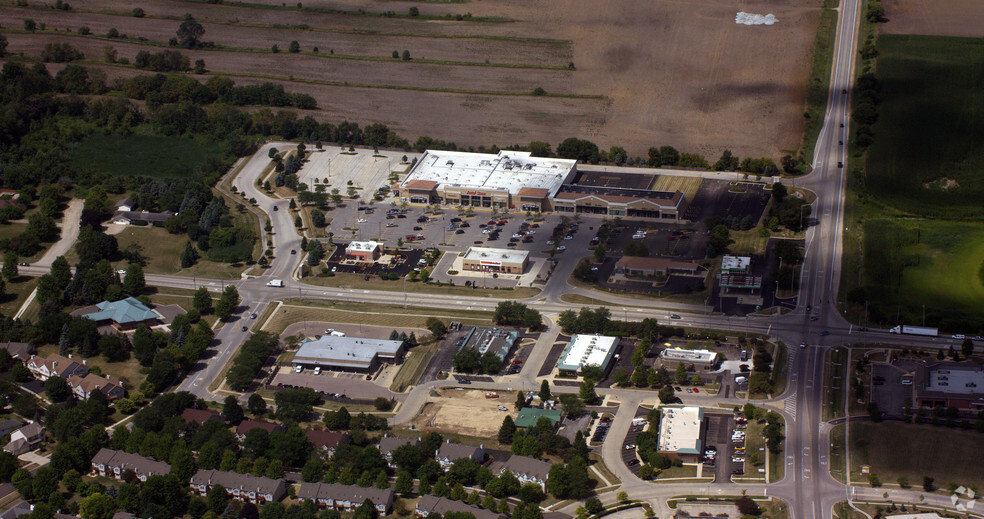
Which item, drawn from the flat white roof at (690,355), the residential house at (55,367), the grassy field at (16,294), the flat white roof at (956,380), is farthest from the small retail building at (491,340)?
the grassy field at (16,294)

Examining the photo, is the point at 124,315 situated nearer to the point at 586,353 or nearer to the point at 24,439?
the point at 24,439

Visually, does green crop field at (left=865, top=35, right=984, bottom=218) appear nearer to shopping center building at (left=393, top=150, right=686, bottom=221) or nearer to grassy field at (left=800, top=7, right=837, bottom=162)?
grassy field at (left=800, top=7, right=837, bottom=162)

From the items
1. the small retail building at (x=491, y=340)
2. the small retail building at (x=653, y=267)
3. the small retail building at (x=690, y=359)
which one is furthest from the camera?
the small retail building at (x=653, y=267)

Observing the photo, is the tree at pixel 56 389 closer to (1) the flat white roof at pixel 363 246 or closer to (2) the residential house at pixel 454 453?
(2) the residential house at pixel 454 453

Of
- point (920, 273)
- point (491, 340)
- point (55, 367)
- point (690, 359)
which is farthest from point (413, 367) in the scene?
point (920, 273)

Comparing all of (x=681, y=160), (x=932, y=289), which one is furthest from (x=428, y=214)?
(x=932, y=289)

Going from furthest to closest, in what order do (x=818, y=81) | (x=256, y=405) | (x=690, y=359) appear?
(x=818, y=81) < (x=690, y=359) < (x=256, y=405)

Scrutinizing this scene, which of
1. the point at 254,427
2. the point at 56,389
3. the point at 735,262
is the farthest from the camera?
the point at 735,262
